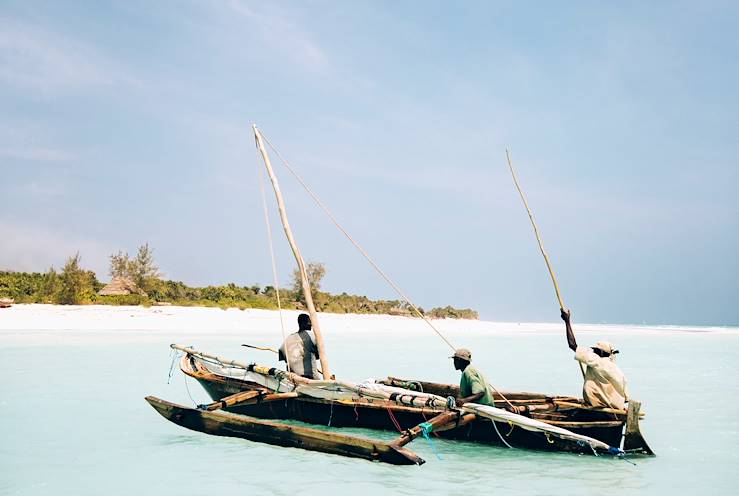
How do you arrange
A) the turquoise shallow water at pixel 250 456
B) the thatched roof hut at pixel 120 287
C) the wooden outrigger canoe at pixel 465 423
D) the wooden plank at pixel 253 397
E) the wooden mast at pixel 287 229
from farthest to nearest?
the thatched roof hut at pixel 120 287
the wooden mast at pixel 287 229
the wooden plank at pixel 253 397
the wooden outrigger canoe at pixel 465 423
the turquoise shallow water at pixel 250 456

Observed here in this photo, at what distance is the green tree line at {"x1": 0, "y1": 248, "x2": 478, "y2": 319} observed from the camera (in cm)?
3538

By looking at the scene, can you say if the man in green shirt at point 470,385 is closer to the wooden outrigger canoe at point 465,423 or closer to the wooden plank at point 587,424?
the wooden outrigger canoe at point 465,423

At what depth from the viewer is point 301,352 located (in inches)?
471

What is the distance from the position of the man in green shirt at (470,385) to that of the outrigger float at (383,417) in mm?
249

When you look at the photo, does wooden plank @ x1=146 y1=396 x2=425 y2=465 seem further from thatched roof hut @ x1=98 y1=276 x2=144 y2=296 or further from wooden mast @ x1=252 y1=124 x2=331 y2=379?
thatched roof hut @ x1=98 y1=276 x2=144 y2=296

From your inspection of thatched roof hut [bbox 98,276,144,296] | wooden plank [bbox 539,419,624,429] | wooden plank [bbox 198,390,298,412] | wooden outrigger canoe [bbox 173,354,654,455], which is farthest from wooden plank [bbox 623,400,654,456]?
thatched roof hut [bbox 98,276,144,296]

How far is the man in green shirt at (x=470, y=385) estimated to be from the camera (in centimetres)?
944

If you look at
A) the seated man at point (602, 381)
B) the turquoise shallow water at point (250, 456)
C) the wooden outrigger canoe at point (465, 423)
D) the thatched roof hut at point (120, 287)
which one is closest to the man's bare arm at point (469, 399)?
the wooden outrigger canoe at point (465, 423)

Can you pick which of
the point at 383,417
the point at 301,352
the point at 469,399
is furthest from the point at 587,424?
the point at 301,352

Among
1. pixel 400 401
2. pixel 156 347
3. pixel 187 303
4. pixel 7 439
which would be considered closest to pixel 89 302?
pixel 187 303

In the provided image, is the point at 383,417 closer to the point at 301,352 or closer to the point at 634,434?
the point at 301,352

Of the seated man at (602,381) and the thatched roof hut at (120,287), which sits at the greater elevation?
the thatched roof hut at (120,287)

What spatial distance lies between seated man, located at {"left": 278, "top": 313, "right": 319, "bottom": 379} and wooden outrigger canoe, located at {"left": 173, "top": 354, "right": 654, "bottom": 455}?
702 mm

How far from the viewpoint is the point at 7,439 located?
10039 mm
